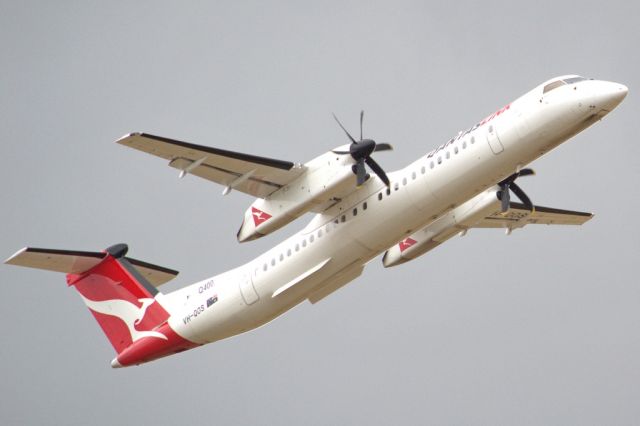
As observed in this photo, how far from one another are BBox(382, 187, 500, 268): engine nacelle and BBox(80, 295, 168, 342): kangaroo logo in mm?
6486

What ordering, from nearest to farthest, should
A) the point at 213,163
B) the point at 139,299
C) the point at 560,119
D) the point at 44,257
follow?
1. the point at 560,119
2. the point at 213,163
3. the point at 44,257
4. the point at 139,299

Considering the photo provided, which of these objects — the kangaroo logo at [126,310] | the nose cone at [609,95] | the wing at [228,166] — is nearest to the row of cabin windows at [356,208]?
the wing at [228,166]

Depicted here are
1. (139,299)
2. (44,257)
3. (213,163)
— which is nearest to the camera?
(213,163)

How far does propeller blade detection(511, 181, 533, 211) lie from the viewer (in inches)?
1018

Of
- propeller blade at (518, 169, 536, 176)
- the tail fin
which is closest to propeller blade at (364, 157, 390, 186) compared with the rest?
propeller blade at (518, 169, 536, 176)

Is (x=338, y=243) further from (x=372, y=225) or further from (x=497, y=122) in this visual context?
(x=497, y=122)

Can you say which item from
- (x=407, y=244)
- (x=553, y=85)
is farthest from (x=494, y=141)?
(x=407, y=244)

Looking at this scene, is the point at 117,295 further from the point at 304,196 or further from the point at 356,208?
the point at 356,208

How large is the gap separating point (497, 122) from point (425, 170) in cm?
187

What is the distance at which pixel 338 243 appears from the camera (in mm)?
23828

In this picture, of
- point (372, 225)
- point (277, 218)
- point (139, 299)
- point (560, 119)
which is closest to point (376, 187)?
point (372, 225)

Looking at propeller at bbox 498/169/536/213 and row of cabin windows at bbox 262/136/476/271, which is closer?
row of cabin windows at bbox 262/136/476/271

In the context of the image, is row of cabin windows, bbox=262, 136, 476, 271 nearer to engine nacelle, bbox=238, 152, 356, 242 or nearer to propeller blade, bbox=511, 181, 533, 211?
engine nacelle, bbox=238, 152, 356, 242

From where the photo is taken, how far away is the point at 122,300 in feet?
88.6
